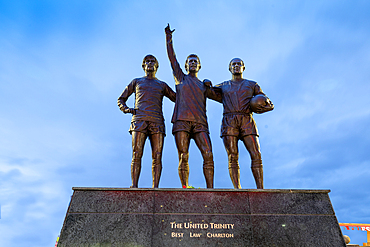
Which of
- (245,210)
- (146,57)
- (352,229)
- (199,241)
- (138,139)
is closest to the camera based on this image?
(199,241)

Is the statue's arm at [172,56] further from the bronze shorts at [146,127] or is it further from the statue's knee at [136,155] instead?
the statue's knee at [136,155]

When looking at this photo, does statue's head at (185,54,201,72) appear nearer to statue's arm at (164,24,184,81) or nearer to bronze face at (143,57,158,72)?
statue's arm at (164,24,184,81)

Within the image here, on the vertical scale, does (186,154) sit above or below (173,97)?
below

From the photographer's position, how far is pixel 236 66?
25.8 ft

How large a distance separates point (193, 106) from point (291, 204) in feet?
10.1

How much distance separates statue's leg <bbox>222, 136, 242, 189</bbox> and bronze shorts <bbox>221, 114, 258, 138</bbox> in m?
0.14

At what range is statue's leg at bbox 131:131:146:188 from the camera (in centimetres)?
684

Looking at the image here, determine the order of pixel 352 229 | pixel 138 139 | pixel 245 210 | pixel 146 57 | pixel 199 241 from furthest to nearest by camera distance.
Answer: pixel 352 229 < pixel 146 57 < pixel 138 139 < pixel 245 210 < pixel 199 241

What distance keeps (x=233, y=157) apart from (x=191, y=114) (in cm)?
140

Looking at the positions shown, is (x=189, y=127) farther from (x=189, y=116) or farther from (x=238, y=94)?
(x=238, y=94)

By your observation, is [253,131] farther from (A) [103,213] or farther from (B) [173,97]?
(A) [103,213]

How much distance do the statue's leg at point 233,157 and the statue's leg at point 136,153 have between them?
195cm

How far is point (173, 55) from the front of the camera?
7961 mm

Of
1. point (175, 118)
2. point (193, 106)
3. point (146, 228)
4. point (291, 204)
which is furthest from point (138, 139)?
point (291, 204)
